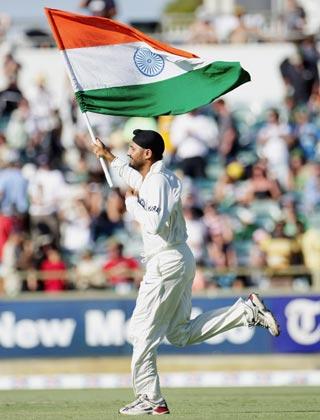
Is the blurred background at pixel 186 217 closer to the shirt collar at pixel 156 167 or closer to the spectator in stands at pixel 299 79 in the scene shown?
the spectator in stands at pixel 299 79

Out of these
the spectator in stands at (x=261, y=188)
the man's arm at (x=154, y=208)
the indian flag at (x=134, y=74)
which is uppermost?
the indian flag at (x=134, y=74)

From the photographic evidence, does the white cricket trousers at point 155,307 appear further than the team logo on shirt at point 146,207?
Yes

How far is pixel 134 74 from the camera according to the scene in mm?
12734

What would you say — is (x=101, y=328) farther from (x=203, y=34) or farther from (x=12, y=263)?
(x=203, y=34)

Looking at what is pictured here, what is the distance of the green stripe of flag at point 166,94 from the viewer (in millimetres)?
12602

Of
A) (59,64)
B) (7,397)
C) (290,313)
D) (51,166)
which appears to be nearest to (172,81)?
(7,397)

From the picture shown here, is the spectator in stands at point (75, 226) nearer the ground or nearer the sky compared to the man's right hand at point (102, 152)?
nearer the ground

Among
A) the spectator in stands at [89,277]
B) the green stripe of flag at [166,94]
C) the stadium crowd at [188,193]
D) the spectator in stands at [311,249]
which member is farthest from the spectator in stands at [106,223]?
the green stripe of flag at [166,94]

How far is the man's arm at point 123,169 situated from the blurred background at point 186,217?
6.18 meters

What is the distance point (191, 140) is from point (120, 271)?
426 cm

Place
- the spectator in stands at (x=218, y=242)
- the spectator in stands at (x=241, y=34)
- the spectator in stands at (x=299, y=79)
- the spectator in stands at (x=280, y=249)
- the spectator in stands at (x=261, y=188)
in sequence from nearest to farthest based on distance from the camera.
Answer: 1. the spectator in stands at (x=280, y=249)
2. the spectator in stands at (x=218, y=242)
3. the spectator in stands at (x=261, y=188)
4. the spectator in stands at (x=299, y=79)
5. the spectator in stands at (x=241, y=34)

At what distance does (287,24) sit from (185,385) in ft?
43.5

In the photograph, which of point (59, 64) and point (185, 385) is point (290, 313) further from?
point (59, 64)

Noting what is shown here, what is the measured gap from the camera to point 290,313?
19734 millimetres
